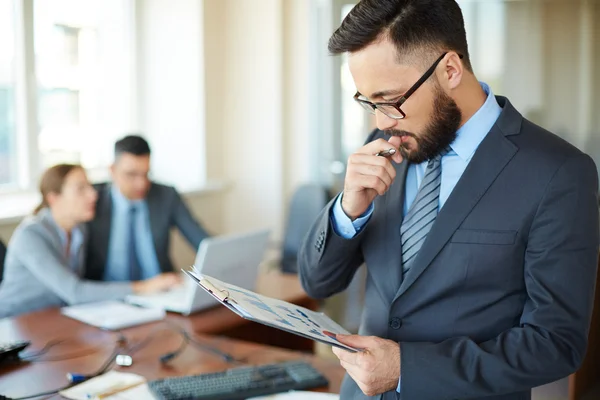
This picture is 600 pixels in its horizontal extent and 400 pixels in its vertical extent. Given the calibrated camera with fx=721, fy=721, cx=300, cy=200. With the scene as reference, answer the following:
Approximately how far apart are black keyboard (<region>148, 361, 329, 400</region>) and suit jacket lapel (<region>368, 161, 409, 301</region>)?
22.0 inches

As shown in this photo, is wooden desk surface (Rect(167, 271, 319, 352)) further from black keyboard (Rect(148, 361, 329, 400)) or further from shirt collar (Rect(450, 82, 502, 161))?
shirt collar (Rect(450, 82, 502, 161))

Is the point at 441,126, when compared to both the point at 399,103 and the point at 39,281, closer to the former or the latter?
the point at 399,103

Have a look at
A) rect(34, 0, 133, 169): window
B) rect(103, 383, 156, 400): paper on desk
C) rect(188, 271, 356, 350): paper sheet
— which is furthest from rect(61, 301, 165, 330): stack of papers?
rect(34, 0, 133, 169): window

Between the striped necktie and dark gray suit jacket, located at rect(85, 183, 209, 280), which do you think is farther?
dark gray suit jacket, located at rect(85, 183, 209, 280)

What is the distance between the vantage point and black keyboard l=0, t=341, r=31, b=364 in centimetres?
206

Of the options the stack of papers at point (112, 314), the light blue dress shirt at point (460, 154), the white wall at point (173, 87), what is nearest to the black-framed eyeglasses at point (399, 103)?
the light blue dress shirt at point (460, 154)

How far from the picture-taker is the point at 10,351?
207 cm

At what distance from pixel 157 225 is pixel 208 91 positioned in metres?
1.38

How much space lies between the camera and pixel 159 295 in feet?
9.25

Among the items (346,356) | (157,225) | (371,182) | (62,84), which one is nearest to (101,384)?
(346,356)

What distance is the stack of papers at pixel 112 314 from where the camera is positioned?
2.48 metres

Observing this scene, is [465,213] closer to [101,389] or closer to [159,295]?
[101,389]

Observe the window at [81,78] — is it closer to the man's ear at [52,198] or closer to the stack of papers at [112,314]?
the man's ear at [52,198]

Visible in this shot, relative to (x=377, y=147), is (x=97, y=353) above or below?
below
